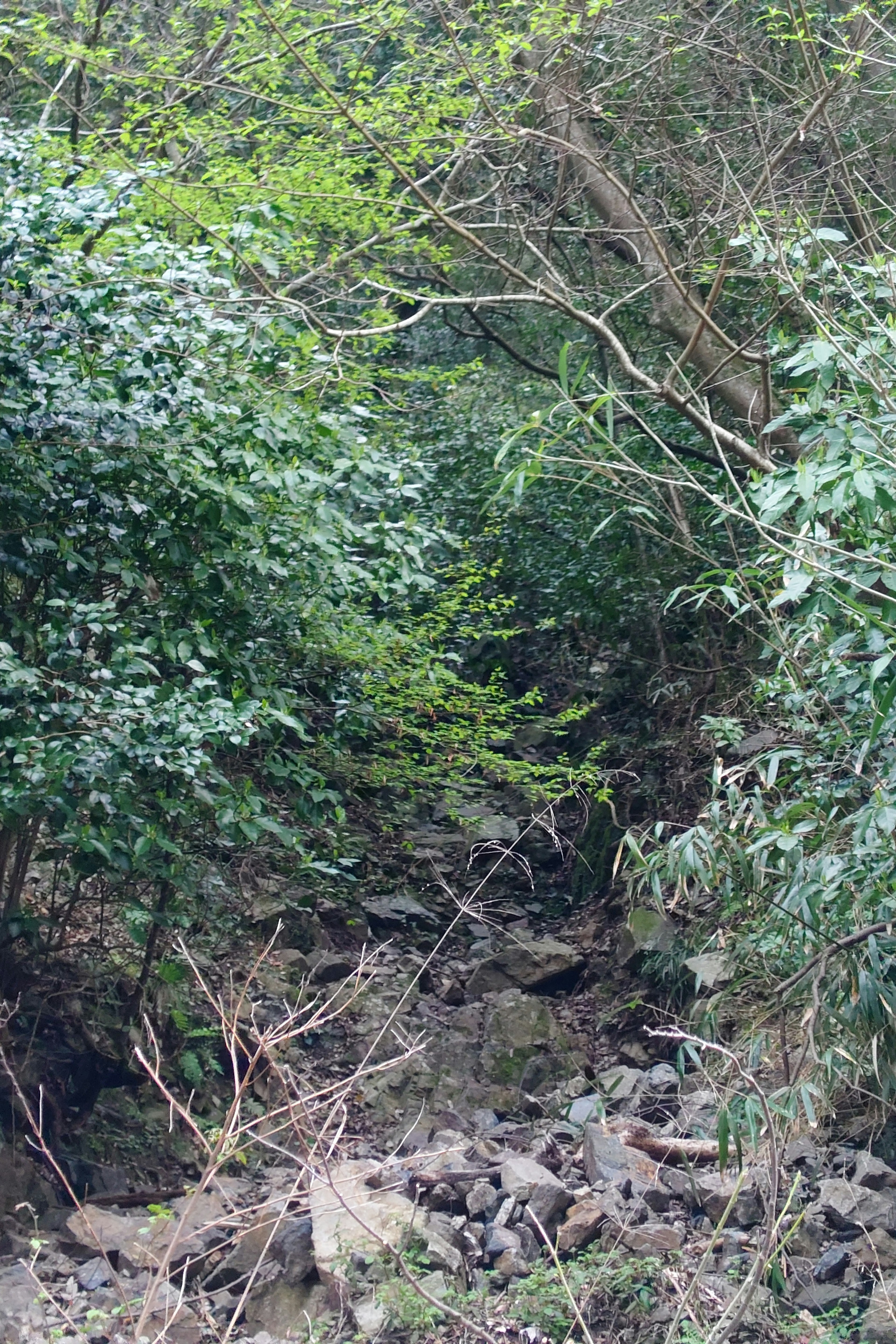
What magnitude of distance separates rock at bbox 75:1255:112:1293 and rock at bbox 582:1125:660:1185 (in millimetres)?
1935

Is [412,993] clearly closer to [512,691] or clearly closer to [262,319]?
[512,691]

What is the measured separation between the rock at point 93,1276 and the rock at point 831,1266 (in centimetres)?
252

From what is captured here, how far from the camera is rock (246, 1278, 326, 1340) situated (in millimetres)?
4148

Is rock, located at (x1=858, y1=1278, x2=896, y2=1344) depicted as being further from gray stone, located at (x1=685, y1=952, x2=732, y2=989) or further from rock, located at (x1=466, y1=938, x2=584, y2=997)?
rock, located at (x1=466, y1=938, x2=584, y2=997)

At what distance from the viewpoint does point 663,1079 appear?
6.06 m

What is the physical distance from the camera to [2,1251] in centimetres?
445

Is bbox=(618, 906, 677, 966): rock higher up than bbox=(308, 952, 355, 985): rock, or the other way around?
bbox=(308, 952, 355, 985): rock

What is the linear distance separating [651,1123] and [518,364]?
5543 mm

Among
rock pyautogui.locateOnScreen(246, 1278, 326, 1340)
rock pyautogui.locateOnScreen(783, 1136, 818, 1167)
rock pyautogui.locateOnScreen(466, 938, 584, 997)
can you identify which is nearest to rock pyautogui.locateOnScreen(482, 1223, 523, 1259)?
rock pyautogui.locateOnScreen(246, 1278, 326, 1340)

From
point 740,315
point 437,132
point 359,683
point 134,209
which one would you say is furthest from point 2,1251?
point 740,315

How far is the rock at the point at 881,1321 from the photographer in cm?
367

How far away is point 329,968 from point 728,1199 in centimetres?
297

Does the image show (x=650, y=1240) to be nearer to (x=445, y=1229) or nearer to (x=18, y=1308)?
(x=445, y=1229)

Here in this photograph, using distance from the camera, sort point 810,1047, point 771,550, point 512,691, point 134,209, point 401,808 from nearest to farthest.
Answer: point 810,1047 → point 771,550 → point 134,209 → point 401,808 → point 512,691
